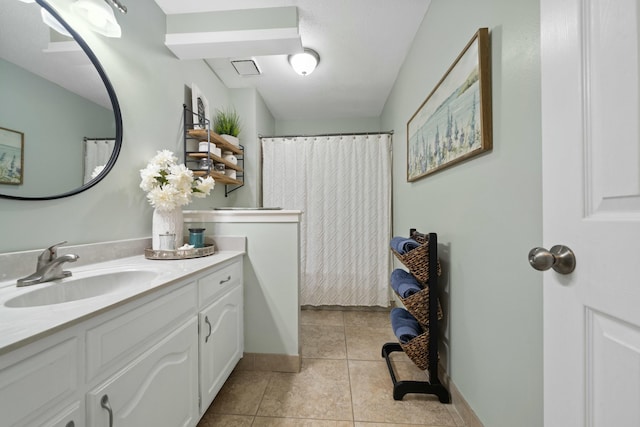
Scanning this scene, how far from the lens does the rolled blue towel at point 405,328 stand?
1.40 m

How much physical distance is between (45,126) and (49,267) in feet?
1.75

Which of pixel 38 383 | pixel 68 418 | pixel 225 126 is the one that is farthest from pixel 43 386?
pixel 225 126

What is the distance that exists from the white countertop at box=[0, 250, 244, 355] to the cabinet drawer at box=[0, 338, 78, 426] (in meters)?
0.05

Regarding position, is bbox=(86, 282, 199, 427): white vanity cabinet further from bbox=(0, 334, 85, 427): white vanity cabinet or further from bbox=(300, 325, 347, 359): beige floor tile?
bbox=(300, 325, 347, 359): beige floor tile

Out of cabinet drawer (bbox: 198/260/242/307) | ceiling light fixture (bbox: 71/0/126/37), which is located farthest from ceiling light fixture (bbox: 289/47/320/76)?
cabinet drawer (bbox: 198/260/242/307)

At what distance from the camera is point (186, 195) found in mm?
1349

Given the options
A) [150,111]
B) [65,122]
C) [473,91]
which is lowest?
[65,122]

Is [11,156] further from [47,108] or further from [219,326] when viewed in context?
[219,326]

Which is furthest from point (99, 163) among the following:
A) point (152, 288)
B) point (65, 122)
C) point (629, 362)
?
point (629, 362)

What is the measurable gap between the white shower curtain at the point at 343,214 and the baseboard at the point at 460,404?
1.19 metres

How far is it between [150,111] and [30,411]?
1530 millimetres

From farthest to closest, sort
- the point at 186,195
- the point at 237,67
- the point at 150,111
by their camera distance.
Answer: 1. the point at 237,67
2. the point at 150,111
3. the point at 186,195

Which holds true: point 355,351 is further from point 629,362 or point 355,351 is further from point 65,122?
point 65,122

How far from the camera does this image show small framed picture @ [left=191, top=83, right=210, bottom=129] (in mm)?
1915
